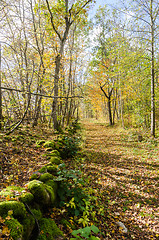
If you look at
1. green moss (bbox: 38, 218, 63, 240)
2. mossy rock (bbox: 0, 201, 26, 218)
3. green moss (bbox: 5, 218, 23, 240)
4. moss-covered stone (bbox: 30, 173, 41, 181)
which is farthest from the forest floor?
green moss (bbox: 5, 218, 23, 240)

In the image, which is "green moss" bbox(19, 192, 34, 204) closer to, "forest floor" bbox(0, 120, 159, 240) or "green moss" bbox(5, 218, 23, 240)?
"green moss" bbox(5, 218, 23, 240)

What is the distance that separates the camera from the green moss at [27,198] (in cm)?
208

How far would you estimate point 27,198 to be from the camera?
7.01 ft

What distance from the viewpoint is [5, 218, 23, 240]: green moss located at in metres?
1.48

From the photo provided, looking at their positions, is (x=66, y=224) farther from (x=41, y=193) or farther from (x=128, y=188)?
(x=128, y=188)

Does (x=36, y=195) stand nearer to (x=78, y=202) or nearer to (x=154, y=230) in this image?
(x=78, y=202)

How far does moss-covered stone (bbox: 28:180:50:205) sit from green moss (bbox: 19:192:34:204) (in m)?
0.12

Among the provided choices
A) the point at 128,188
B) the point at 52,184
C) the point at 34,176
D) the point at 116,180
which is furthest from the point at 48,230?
the point at 116,180

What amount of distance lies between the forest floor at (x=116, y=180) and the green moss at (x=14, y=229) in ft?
4.72

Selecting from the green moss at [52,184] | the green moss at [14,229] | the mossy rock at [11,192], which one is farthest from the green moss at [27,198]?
the green moss at [52,184]

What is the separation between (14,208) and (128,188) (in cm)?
357

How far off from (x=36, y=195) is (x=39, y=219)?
0.38 metres

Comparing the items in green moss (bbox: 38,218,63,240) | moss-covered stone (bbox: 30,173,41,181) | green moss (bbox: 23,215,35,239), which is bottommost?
green moss (bbox: 38,218,63,240)

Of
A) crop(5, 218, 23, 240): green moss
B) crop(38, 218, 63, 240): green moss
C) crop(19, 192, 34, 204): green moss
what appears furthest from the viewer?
crop(19, 192, 34, 204): green moss
